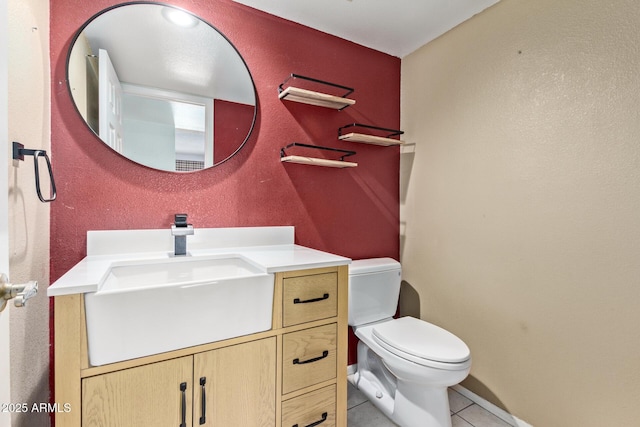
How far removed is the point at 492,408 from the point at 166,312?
1788mm

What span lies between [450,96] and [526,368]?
5.16ft

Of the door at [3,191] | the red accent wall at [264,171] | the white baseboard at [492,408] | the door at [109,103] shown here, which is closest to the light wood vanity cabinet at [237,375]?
the door at [3,191]

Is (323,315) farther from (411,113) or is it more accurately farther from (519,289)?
(411,113)

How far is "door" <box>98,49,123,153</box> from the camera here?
1.41 metres

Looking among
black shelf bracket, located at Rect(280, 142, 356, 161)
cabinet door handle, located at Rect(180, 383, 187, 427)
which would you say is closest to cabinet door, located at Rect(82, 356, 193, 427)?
cabinet door handle, located at Rect(180, 383, 187, 427)

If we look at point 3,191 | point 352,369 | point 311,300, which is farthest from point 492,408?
point 3,191

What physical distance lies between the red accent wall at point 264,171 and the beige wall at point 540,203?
14.4 inches

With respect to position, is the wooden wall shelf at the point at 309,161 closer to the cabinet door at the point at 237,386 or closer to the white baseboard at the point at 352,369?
the cabinet door at the point at 237,386

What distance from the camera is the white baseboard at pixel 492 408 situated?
1604 millimetres

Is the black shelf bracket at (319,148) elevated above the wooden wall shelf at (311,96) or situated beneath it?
situated beneath

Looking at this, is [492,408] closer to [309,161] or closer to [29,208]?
[309,161]

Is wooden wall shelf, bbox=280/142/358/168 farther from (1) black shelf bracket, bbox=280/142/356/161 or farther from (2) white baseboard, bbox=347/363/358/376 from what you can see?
(2) white baseboard, bbox=347/363/358/376

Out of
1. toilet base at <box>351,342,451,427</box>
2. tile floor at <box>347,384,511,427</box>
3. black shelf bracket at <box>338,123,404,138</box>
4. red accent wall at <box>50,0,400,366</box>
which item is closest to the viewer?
red accent wall at <box>50,0,400,366</box>

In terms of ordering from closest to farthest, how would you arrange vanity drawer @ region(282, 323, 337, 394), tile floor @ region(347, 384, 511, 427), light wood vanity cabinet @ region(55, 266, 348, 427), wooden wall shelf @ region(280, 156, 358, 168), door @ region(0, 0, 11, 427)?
door @ region(0, 0, 11, 427) < light wood vanity cabinet @ region(55, 266, 348, 427) < vanity drawer @ region(282, 323, 337, 394) < tile floor @ region(347, 384, 511, 427) < wooden wall shelf @ region(280, 156, 358, 168)
